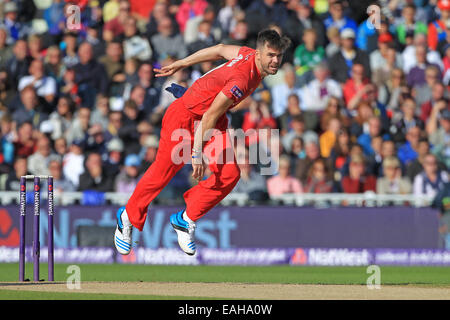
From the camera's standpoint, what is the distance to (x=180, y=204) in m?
16.1

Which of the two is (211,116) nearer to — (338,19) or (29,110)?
(29,110)

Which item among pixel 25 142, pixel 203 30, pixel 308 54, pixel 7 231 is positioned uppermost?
pixel 203 30

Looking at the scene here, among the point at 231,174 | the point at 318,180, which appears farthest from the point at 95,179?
the point at 231,174

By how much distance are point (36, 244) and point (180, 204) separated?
4.95 m

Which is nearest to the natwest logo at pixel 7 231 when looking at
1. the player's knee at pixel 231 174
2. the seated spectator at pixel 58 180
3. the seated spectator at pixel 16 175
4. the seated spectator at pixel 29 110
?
the seated spectator at pixel 16 175

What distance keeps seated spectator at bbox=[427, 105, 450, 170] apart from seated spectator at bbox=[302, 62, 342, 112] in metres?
1.76

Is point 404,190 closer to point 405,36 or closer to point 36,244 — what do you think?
point 405,36

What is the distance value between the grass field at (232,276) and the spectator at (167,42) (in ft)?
16.1

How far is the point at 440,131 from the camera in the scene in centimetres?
1802

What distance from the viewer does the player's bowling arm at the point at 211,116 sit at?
33.4ft

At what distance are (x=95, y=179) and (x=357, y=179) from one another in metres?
4.38

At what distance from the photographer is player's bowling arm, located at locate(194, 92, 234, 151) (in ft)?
33.4

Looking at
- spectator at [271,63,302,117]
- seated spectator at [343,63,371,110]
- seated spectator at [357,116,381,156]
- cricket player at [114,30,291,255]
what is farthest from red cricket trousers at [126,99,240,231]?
seated spectator at [343,63,371,110]

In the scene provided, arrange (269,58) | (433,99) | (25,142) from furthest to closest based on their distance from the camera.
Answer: (433,99)
(25,142)
(269,58)
